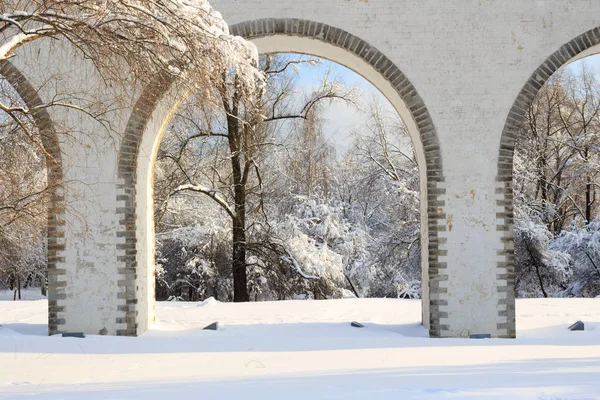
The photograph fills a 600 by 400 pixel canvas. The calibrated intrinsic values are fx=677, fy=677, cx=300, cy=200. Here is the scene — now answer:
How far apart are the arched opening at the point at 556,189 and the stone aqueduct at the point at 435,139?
4.93 metres

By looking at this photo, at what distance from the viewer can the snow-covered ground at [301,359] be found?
15.2 ft

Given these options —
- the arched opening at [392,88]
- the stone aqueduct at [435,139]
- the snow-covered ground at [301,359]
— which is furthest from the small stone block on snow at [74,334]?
the arched opening at [392,88]

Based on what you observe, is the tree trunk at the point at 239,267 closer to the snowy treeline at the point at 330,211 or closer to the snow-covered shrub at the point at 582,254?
the snowy treeline at the point at 330,211

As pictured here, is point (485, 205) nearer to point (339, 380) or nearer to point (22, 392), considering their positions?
point (339, 380)

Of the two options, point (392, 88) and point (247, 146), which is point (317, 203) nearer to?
point (247, 146)

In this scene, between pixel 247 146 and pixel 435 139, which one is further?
pixel 247 146

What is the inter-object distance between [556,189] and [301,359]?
58.3 feet

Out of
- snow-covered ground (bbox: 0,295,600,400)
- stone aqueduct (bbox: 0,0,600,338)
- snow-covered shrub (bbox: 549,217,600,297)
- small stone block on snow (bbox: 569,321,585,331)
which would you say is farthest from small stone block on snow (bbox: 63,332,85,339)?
snow-covered shrub (bbox: 549,217,600,297)

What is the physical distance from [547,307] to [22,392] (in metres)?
8.78

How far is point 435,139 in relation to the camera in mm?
8500

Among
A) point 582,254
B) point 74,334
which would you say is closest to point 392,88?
point 74,334

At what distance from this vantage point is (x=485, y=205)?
848 centimetres

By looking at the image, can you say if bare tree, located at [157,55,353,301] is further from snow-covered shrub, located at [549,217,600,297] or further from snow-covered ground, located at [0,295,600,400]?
snow-covered shrub, located at [549,217,600,297]

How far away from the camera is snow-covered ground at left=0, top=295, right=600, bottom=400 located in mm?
4641
